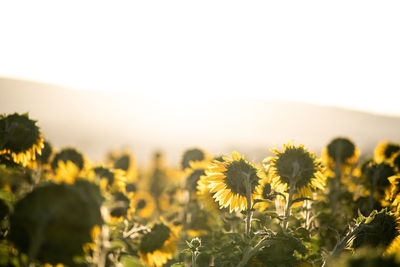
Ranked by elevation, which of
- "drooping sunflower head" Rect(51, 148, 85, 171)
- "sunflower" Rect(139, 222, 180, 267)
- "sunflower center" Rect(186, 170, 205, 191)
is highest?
"drooping sunflower head" Rect(51, 148, 85, 171)

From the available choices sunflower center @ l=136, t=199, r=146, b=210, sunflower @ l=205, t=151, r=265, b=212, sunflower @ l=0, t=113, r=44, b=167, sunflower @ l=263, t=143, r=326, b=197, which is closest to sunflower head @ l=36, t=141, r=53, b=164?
sunflower @ l=0, t=113, r=44, b=167

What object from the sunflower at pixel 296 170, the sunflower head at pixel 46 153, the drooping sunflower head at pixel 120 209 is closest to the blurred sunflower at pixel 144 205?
the sunflower head at pixel 46 153

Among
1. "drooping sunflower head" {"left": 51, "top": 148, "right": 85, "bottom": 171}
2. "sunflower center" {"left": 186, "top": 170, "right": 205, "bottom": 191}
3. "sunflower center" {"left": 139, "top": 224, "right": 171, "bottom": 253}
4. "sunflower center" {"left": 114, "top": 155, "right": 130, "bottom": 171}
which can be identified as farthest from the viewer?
"sunflower center" {"left": 114, "top": 155, "right": 130, "bottom": 171}

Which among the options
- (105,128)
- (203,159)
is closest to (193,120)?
(105,128)

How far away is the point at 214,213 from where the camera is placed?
3990 mm

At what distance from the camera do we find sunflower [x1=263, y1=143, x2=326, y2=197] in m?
3.03

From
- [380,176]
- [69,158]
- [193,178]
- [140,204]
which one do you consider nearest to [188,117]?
[140,204]

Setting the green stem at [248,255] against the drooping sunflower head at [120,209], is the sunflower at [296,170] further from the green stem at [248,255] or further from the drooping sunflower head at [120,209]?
the drooping sunflower head at [120,209]

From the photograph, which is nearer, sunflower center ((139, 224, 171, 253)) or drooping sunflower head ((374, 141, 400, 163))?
sunflower center ((139, 224, 171, 253))

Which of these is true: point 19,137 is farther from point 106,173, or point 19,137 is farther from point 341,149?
point 341,149

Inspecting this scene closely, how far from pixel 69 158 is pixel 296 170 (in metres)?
3.80

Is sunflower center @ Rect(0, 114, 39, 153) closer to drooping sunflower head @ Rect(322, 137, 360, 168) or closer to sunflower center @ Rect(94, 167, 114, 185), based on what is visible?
sunflower center @ Rect(94, 167, 114, 185)

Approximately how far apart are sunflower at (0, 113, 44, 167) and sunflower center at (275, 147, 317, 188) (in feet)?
8.21

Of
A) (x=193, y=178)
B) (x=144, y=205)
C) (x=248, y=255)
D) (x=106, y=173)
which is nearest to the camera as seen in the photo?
(x=248, y=255)
